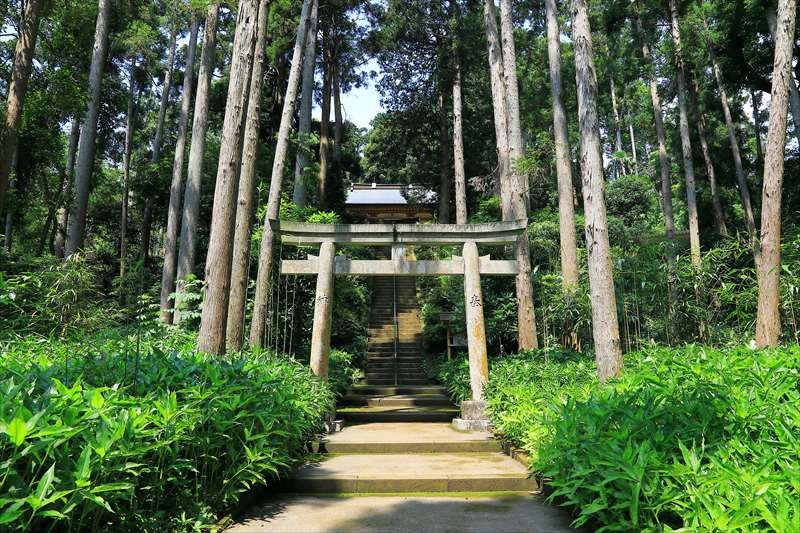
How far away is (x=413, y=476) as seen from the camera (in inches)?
199

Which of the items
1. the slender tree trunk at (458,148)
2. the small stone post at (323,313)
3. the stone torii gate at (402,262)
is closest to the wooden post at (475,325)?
the stone torii gate at (402,262)

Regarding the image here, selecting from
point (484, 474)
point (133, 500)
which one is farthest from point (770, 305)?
point (133, 500)

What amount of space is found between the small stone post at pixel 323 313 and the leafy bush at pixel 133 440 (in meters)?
2.86

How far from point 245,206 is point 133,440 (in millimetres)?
4860

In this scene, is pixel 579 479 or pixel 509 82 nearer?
pixel 579 479

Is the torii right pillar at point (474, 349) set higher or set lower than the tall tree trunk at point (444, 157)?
lower

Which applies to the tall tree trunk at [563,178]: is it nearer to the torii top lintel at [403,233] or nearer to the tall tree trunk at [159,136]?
the torii top lintel at [403,233]

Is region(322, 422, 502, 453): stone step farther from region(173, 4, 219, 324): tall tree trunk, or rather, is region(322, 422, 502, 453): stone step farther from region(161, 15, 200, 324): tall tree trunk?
region(173, 4, 219, 324): tall tree trunk

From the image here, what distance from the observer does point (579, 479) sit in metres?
3.47

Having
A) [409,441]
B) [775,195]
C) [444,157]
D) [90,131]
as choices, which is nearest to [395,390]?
[409,441]

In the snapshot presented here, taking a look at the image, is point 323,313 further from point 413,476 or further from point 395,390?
point 395,390

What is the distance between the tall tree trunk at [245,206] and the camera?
7184 millimetres

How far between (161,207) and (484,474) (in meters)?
17.7

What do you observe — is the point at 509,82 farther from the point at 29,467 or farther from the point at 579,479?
the point at 29,467
